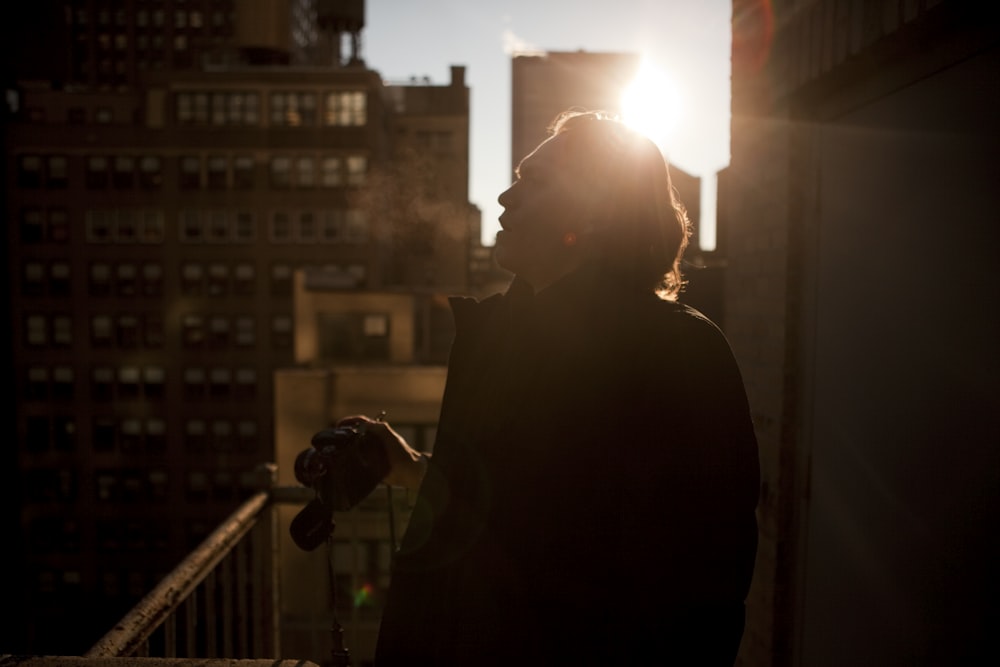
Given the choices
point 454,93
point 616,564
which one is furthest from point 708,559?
point 454,93

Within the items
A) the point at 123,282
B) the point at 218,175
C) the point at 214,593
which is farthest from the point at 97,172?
the point at 214,593

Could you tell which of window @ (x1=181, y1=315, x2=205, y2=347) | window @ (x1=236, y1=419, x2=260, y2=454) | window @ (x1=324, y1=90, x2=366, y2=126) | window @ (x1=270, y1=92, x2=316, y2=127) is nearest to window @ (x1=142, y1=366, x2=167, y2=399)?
window @ (x1=181, y1=315, x2=205, y2=347)

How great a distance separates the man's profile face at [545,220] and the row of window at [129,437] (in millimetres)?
46094

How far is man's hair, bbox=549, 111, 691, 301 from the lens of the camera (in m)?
1.76

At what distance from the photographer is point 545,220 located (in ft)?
5.86

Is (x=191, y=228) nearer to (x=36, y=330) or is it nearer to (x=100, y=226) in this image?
(x=100, y=226)

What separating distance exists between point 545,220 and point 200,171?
4839cm

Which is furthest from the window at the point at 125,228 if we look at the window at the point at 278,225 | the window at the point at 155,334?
the window at the point at 278,225

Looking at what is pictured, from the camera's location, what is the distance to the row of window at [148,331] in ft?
147

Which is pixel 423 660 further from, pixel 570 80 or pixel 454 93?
pixel 570 80

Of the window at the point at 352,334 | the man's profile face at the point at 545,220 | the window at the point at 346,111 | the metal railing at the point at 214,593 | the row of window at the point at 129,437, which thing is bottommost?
the row of window at the point at 129,437

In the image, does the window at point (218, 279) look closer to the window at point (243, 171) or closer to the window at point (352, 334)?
the window at point (243, 171)

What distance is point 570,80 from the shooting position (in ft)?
261

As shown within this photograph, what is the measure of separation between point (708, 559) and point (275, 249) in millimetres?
46577
